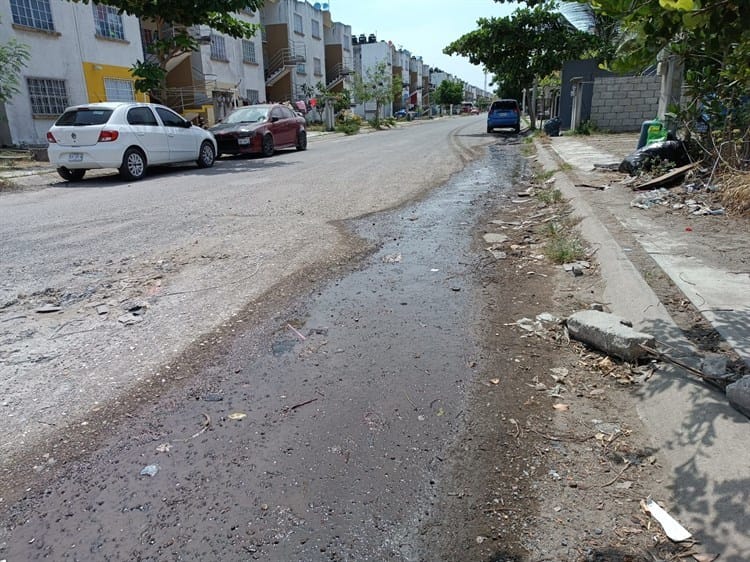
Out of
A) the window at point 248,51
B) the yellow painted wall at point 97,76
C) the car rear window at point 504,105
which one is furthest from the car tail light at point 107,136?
the window at point 248,51

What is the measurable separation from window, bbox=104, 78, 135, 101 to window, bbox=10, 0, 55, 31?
10.0 ft

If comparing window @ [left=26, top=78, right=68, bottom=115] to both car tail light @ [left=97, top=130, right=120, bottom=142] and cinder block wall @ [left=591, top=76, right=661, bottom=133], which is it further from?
cinder block wall @ [left=591, top=76, right=661, bottom=133]

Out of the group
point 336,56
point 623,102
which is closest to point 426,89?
point 336,56

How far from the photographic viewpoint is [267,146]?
18203mm

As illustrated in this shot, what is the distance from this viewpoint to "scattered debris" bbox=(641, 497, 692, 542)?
7.22ft

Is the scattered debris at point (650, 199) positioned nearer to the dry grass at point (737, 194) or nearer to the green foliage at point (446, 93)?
the dry grass at point (737, 194)

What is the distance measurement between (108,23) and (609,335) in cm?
2703

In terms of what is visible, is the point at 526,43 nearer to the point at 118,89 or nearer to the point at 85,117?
the point at 118,89

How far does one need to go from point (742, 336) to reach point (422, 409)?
2102 millimetres

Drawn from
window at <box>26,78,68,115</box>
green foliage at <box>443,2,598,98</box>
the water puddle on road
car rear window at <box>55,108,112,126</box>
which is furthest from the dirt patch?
green foliage at <box>443,2,598,98</box>

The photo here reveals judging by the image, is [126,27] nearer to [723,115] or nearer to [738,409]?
[723,115]

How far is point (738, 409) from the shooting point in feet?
9.11

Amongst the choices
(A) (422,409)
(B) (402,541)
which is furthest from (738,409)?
(B) (402,541)

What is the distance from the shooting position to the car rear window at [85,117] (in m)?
12.0
